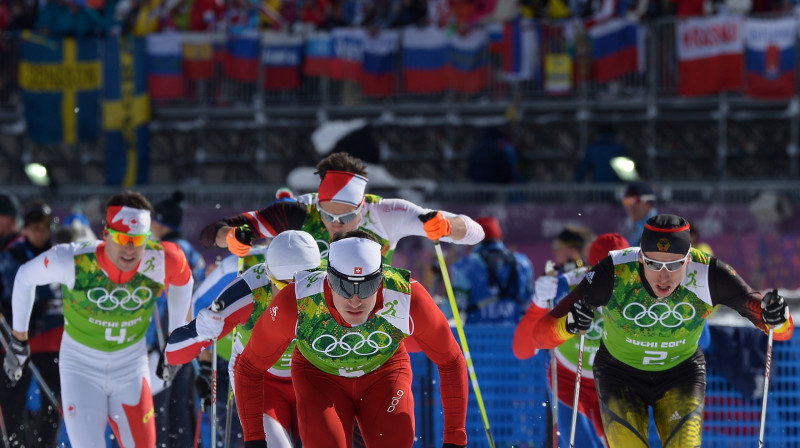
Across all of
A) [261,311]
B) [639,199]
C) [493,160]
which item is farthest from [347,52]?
[261,311]

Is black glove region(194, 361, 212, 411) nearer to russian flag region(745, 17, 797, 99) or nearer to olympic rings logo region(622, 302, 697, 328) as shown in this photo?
olympic rings logo region(622, 302, 697, 328)

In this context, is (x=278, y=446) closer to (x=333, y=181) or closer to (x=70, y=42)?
(x=333, y=181)

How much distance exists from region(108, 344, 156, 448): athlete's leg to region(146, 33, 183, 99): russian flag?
34.6 feet

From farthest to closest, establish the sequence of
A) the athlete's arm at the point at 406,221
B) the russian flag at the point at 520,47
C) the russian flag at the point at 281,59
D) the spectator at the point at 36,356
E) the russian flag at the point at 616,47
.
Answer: the russian flag at the point at 281,59, the russian flag at the point at 520,47, the russian flag at the point at 616,47, the spectator at the point at 36,356, the athlete's arm at the point at 406,221

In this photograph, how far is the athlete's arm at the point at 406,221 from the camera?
7172 millimetres

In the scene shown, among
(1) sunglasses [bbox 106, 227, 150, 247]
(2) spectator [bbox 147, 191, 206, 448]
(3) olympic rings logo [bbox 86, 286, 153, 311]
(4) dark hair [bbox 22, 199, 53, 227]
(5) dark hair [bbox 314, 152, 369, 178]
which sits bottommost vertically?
(2) spectator [bbox 147, 191, 206, 448]

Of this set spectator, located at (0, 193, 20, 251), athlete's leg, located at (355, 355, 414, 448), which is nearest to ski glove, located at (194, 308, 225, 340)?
athlete's leg, located at (355, 355, 414, 448)

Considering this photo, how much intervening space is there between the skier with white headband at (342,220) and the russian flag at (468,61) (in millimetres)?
9755

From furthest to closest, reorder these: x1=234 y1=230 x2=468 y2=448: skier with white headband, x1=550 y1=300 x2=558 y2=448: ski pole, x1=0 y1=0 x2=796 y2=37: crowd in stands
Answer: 1. x1=0 y1=0 x2=796 y2=37: crowd in stands
2. x1=550 y1=300 x2=558 y2=448: ski pole
3. x1=234 y1=230 x2=468 y2=448: skier with white headband

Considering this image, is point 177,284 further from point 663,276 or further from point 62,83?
point 62,83

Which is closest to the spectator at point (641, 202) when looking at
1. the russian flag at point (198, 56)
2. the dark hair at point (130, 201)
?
the dark hair at point (130, 201)

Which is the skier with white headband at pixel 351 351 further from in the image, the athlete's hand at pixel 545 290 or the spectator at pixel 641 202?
the spectator at pixel 641 202

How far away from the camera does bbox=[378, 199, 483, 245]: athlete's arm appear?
7172 millimetres

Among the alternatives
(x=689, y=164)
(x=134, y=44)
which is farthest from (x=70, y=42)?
(x=689, y=164)
